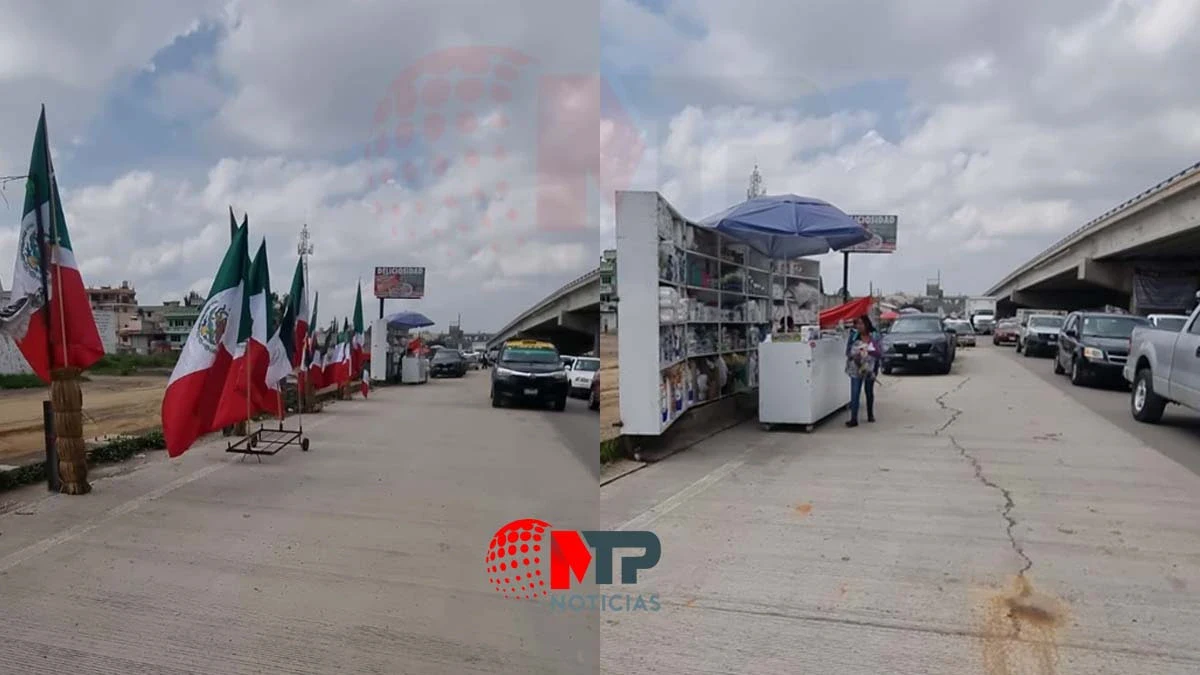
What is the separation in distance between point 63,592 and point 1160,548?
7068mm

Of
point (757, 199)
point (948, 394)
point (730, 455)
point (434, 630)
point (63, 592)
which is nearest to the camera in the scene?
point (434, 630)

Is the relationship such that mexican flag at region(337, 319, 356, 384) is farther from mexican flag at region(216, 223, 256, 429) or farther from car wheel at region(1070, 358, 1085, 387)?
car wheel at region(1070, 358, 1085, 387)

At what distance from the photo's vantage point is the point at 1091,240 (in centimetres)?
3812

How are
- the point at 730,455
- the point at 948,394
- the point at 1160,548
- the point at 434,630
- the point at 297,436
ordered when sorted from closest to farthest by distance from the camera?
the point at 434,630
the point at 1160,548
the point at 730,455
the point at 297,436
the point at 948,394

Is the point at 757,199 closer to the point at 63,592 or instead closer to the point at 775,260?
the point at 775,260

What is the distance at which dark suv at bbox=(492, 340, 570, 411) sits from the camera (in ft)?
68.0

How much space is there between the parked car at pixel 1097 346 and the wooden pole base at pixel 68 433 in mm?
16609

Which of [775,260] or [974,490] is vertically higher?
[775,260]

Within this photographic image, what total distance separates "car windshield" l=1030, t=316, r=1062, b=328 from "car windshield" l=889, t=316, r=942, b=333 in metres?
8.07

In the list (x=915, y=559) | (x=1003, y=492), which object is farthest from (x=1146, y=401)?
(x=915, y=559)

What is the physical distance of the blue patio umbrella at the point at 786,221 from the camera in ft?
35.9

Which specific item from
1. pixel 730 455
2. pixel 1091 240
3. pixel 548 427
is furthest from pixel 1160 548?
pixel 1091 240

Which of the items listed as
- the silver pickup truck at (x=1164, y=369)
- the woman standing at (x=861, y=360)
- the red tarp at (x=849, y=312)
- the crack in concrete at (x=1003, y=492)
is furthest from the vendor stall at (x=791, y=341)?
the silver pickup truck at (x=1164, y=369)

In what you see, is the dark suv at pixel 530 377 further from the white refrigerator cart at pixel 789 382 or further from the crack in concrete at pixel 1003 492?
the white refrigerator cart at pixel 789 382
